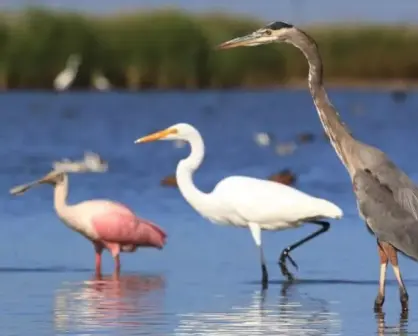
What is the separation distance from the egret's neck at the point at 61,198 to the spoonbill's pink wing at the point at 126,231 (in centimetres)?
37

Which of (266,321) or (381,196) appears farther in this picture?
(381,196)

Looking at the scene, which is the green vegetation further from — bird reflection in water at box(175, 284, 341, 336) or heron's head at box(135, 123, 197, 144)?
bird reflection in water at box(175, 284, 341, 336)

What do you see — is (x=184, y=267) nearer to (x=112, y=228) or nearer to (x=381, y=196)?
(x=112, y=228)

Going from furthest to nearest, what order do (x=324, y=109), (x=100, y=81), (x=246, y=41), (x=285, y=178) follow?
(x=100, y=81) < (x=285, y=178) < (x=246, y=41) < (x=324, y=109)

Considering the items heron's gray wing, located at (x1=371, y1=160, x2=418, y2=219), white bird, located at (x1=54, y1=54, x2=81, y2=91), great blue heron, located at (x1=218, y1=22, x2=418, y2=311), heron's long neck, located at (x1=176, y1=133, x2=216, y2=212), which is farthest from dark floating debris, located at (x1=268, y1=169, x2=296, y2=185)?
white bird, located at (x1=54, y1=54, x2=81, y2=91)

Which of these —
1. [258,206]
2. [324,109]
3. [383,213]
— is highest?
[324,109]

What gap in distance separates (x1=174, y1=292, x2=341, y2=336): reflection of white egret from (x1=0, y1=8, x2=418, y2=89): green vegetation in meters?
42.7

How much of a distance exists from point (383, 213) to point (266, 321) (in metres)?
1.01

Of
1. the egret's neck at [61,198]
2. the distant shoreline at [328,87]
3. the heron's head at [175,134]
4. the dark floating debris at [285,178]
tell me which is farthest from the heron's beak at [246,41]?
the distant shoreline at [328,87]

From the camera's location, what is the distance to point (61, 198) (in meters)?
14.6

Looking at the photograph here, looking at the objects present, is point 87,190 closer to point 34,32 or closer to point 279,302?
point 279,302

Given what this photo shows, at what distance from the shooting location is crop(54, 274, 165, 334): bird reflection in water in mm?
10547

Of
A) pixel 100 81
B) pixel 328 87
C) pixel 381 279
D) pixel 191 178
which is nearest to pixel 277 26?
pixel 381 279

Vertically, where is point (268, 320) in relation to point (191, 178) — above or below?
below
